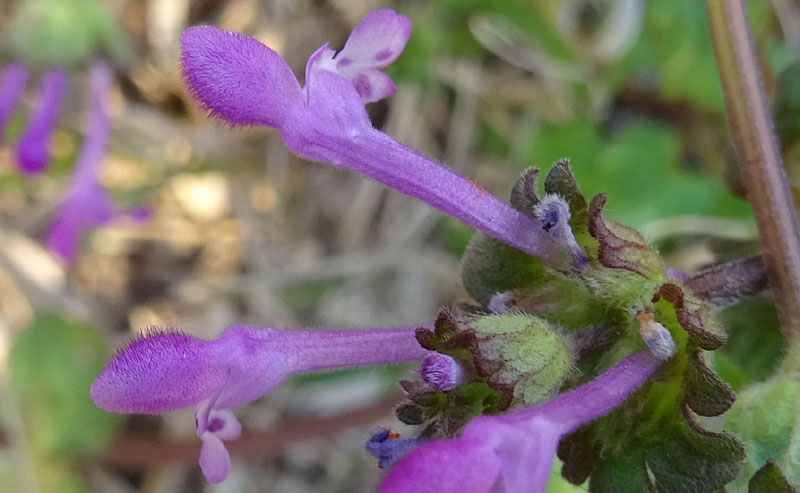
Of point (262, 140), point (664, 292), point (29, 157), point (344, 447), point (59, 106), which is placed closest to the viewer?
point (664, 292)

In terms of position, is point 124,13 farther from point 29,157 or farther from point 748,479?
point 748,479

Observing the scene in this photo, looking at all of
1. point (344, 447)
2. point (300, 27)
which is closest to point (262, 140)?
point (300, 27)

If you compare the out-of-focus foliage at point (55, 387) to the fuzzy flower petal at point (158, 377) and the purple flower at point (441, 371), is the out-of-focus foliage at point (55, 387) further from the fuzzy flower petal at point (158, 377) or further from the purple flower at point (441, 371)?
the purple flower at point (441, 371)

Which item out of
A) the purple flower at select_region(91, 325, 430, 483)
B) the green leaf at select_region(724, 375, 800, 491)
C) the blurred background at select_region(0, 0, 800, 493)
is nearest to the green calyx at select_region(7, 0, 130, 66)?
the blurred background at select_region(0, 0, 800, 493)

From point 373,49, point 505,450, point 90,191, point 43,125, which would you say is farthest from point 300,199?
point 505,450

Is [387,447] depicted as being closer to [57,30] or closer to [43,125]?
[43,125]

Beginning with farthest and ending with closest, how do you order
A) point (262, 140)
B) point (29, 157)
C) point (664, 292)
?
point (262, 140), point (29, 157), point (664, 292)

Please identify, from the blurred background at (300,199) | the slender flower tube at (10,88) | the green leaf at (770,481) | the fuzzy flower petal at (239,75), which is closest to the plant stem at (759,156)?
the green leaf at (770,481)
